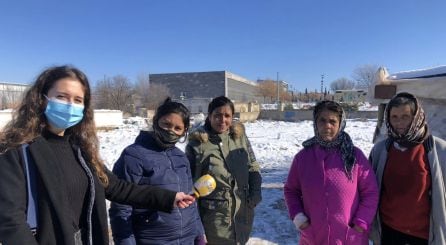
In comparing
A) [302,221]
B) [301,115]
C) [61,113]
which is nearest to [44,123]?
[61,113]

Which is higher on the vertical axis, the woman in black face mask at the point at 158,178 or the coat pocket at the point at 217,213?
the woman in black face mask at the point at 158,178

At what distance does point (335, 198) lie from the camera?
2.59 meters

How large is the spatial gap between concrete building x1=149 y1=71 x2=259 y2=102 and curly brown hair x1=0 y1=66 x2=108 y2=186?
69378 millimetres

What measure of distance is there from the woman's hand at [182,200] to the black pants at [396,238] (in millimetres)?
1512

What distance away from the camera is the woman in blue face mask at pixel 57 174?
1.57 metres

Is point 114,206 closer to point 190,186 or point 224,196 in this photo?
point 190,186

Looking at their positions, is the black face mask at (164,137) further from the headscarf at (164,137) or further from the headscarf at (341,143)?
the headscarf at (341,143)

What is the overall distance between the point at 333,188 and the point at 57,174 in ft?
6.10

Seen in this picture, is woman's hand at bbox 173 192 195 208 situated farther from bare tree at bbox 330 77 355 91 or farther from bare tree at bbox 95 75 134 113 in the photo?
bare tree at bbox 330 77 355 91

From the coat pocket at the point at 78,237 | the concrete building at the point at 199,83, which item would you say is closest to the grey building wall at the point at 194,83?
the concrete building at the point at 199,83

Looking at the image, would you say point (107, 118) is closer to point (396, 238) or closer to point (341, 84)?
point (396, 238)

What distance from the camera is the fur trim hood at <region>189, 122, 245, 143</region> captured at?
3.15 m

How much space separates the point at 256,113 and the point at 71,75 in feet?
110

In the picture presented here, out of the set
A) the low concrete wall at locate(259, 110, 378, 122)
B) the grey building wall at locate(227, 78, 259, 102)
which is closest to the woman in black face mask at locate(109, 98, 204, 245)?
the low concrete wall at locate(259, 110, 378, 122)
